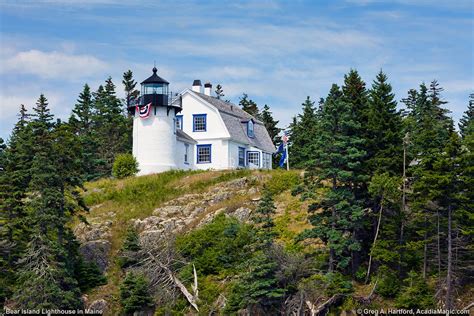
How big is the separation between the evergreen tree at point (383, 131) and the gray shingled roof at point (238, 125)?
1853cm

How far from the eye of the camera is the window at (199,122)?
55372 millimetres

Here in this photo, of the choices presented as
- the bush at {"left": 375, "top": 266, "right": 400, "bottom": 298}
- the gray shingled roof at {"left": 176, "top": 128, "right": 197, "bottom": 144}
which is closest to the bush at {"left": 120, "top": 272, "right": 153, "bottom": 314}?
the bush at {"left": 375, "top": 266, "right": 400, "bottom": 298}

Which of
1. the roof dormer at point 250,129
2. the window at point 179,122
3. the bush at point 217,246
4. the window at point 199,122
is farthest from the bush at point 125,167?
the bush at point 217,246

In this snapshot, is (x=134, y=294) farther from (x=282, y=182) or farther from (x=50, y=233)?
(x=282, y=182)

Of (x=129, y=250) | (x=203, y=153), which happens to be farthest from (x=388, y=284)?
(x=203, y=153)

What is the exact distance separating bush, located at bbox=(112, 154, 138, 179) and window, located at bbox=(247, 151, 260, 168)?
9.41 meters

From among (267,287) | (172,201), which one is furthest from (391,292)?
(172,201)

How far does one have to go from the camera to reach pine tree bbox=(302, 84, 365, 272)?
3406 centimetres

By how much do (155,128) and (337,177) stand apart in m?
19.2

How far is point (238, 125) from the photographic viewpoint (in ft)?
189

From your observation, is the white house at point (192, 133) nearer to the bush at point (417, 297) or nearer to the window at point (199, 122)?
the window at point (199, 122)

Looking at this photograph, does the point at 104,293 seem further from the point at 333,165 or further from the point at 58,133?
the point at 333,165

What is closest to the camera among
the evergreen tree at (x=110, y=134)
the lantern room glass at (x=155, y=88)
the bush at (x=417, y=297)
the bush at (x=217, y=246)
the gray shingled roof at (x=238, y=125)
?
the bush at (x=417, y=297)

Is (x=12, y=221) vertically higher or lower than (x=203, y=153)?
lower
